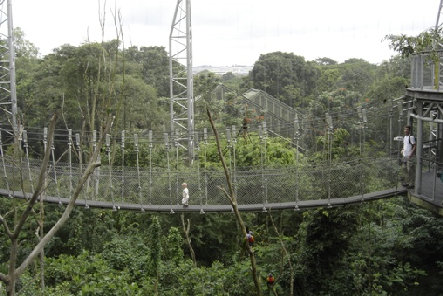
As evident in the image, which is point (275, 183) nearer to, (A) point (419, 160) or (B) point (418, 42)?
(A) point (419, 160)

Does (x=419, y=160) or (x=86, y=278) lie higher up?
(x=419, y=160)

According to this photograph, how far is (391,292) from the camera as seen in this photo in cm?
727

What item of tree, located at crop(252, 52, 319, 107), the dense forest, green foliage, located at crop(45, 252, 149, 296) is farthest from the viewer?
tree, located at crop(252, 52, 319, 107)

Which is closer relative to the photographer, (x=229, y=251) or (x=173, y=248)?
(x=173, y=248)

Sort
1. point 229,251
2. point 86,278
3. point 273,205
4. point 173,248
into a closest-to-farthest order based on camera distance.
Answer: point 273,205 < point 86,278 < point 173,248 < point 229,251

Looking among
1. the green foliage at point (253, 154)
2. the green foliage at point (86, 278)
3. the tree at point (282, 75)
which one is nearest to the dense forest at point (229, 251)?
the green foliage at point (86, 278)

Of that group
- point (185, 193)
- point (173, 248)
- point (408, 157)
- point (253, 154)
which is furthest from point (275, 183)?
point (173, 248)

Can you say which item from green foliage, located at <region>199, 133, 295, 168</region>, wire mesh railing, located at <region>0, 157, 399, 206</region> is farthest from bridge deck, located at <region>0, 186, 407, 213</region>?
green foliage, located at <region>199, 133, 295, 168</region>

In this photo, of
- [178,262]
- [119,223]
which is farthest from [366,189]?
[119,223]

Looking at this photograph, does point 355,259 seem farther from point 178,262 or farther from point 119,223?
point 119,223

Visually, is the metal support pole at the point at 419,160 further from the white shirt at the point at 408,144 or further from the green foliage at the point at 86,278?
the green foliage at the point at 86,278

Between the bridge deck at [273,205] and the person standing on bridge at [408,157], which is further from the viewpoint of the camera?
the bridge deck at [273,205]

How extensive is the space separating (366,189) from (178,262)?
3.03 metres

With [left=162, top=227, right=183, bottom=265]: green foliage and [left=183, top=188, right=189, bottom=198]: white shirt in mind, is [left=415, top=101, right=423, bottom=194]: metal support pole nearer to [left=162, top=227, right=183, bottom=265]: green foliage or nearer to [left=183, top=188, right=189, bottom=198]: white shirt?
[left=183, top=188, right=189, bottom=198]: white shirt
